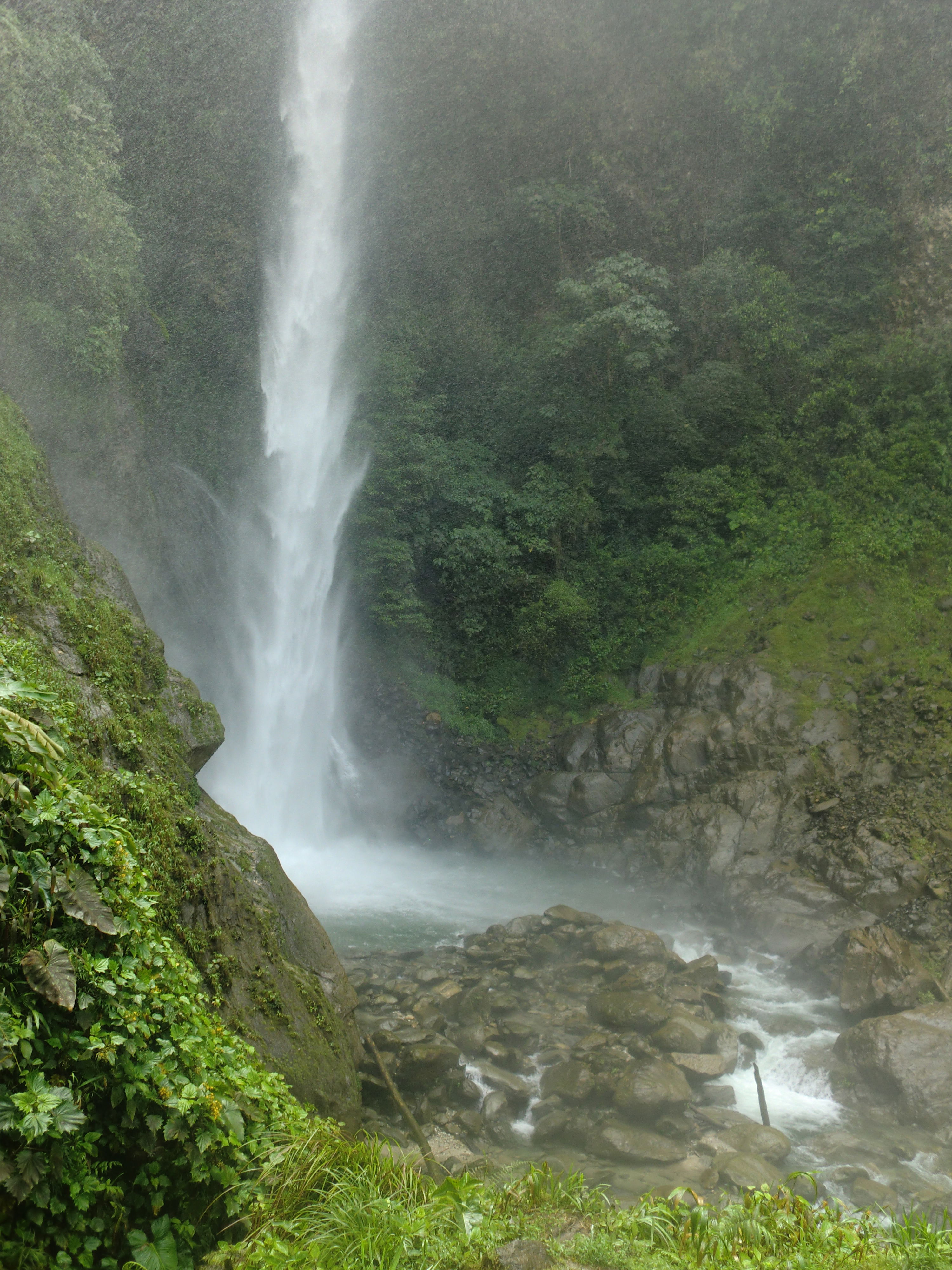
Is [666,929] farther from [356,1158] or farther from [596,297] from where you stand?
[596,297]

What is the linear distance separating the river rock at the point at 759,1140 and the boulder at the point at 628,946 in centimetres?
292

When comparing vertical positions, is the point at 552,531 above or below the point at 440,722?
above

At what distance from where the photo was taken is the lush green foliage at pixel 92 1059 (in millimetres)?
2506

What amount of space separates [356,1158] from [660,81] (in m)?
24.0

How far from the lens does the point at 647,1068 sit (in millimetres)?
7582

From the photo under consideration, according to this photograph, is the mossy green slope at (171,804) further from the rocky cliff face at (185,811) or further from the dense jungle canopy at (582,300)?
the dense jungle canopy at (582,300)

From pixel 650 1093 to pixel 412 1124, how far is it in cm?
229

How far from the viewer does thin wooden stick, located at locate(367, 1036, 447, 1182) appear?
5.67 m

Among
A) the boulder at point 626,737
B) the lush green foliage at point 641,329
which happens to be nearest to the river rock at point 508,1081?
the boulder at point 626,737

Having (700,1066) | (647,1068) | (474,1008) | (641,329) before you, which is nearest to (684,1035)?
(700,1066)

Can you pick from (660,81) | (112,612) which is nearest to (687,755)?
(112,612)

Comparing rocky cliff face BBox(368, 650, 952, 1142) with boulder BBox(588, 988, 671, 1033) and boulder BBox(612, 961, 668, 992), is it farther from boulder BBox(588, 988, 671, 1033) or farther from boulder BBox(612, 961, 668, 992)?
boulder BBox(612, 961, 668, 992)

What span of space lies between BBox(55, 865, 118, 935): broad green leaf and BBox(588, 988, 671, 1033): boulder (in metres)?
6.98

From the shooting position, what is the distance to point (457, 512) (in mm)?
17594
